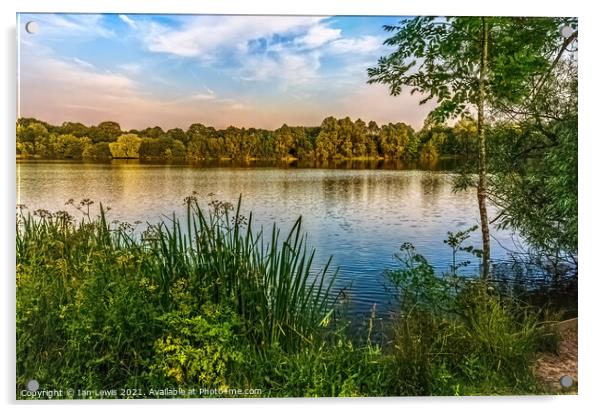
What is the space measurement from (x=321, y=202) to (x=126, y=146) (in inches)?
58.9

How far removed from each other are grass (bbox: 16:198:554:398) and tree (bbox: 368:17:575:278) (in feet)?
1.83

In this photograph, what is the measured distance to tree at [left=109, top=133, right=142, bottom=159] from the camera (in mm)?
4031

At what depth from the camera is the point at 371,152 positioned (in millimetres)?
4242

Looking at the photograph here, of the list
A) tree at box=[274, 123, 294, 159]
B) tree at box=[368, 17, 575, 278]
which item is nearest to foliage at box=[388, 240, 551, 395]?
tree at box=[368, 17, 575, 278]

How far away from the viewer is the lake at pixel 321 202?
12.9 ft

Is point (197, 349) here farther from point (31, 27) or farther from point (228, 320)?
point (31, 27)

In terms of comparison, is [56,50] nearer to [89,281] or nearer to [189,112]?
[189,112]

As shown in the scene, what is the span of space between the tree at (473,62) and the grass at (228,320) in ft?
1.83

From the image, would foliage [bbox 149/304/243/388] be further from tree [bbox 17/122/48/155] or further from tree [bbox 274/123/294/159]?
tree [bbox 17/122/48/155]

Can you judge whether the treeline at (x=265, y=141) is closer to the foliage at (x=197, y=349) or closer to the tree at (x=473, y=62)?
the tree at (x=473, y=62)

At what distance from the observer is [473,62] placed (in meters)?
4.06

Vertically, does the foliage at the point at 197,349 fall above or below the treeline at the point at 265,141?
below
